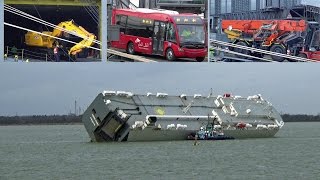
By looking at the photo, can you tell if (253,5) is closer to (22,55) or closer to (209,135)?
(22,55)

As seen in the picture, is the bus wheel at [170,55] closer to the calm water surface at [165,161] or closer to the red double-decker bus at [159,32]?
the red double-decker bus at [159,32]

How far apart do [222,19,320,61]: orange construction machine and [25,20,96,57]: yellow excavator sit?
11783 mm

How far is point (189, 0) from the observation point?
65.7 metres

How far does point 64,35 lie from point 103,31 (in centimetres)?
281

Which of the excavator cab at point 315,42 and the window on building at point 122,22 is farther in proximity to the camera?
the excavator cab at point 315,42

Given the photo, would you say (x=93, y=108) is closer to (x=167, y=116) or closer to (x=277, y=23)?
(x=167, y=116)

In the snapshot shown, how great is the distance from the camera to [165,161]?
92.5 feet

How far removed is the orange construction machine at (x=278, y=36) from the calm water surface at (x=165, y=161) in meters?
29.2

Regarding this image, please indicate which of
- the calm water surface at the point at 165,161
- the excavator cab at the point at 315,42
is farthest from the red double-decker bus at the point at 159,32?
the calm water surface at the point at 165,161

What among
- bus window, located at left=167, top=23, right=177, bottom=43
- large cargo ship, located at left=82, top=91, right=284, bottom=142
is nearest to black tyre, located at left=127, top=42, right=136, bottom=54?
bus window, located at left=167, top=23, right=177, bottom=43

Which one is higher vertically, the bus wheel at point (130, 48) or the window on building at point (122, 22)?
the window on building at point (122, 22)

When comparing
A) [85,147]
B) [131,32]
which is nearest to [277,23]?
[131,32]

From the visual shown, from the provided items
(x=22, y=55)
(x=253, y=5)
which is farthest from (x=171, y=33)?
(x=253, y=5)

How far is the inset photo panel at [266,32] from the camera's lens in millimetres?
66438
